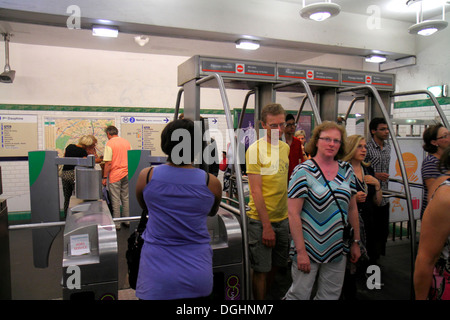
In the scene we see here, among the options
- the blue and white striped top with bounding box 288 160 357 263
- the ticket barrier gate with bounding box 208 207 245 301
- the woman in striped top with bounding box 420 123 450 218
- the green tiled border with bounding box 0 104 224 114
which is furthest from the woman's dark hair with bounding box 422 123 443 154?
the green tiled border with bounding box 0 104 224 114

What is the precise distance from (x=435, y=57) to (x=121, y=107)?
17.6 feet

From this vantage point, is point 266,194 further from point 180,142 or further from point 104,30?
point 104,30

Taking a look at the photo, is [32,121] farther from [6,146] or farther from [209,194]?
[209,194]

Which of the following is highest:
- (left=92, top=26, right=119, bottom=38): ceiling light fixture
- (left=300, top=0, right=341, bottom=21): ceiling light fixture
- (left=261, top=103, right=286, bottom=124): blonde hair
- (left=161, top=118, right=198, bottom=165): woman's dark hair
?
(left=300, top=0, right=341, bottom=21): ceiling light fixture

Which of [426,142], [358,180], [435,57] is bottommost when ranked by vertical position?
[358,180]

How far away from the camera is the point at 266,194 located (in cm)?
218

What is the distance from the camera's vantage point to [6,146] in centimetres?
584

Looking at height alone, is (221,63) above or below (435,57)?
below

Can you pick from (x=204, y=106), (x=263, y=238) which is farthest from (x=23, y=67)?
(x=263, y=238)

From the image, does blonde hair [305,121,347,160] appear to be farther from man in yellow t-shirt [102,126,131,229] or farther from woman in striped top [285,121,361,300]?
man in yellow t-shirt [102,126,131,229]

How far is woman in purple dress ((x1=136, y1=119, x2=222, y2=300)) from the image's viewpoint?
4.49 feet

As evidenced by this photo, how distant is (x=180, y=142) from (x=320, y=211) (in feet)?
2.59

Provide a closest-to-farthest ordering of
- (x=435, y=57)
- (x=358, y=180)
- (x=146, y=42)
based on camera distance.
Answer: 1. (x=358, y=180)
2. (x=435, y=57)
3. (x=146, y=42)

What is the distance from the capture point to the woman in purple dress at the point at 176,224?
137 cm
